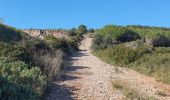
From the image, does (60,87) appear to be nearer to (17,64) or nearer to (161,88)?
(17,64)

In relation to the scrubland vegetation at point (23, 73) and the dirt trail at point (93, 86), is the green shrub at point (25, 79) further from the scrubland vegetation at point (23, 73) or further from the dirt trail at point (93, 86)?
the dirt trail at point (93, 86)

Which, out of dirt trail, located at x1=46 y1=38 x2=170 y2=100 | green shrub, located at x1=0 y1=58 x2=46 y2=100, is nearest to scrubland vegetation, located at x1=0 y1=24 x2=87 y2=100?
green shrub, located at x1=0 y1=58 x2=46 y2=100

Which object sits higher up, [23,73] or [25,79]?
[23,73]

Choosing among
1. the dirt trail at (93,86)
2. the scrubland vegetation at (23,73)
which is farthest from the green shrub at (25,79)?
the dirt trail at (93,86)

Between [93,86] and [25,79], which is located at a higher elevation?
[25,79]

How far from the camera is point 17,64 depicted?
49.6ft

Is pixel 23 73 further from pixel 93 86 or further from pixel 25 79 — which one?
pixel 93 86

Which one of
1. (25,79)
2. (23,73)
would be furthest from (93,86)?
(25,79)

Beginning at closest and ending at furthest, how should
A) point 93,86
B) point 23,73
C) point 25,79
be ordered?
point 25,79 < point 23,73 < point 93,86

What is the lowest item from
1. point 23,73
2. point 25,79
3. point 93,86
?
point 93,86

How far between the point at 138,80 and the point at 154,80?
3.47 ft

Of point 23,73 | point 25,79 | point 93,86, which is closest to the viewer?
point 25,79

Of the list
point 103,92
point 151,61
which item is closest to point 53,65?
point 103,92

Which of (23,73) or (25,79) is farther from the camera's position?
(23,73)
